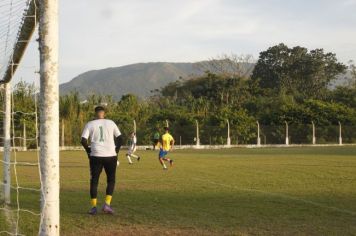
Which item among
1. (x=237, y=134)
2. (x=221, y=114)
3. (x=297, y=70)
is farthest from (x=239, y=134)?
(x=297, y=70)

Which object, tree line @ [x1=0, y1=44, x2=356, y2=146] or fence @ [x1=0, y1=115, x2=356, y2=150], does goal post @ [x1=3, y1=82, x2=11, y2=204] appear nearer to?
tree line @ [x1=0, y1=44, x2=356, y2=146]

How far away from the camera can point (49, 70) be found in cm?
547

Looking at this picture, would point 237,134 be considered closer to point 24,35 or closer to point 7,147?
point 7,147

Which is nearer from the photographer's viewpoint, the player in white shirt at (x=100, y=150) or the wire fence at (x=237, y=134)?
the player in white shirt at (x=100, y=150)

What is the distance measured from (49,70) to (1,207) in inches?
245

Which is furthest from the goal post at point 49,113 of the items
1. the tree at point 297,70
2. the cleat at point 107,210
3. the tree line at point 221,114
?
the tree at point 297,70

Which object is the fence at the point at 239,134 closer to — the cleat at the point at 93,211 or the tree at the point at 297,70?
the tree at the point at 297,70

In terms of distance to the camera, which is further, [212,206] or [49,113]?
[212,206]

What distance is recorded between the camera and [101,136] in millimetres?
10180

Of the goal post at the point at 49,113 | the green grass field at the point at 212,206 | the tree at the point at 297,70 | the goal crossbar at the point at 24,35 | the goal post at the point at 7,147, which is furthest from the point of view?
the tree at the point at 297,70

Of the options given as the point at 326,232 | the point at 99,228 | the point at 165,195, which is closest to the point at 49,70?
the point at 99,228

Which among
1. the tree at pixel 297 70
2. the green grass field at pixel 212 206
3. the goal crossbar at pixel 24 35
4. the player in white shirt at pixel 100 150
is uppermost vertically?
the tree at pixel 297 70

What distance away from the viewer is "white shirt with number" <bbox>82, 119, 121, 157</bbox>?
33.3 feet

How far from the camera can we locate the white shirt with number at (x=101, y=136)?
10.2 meters
